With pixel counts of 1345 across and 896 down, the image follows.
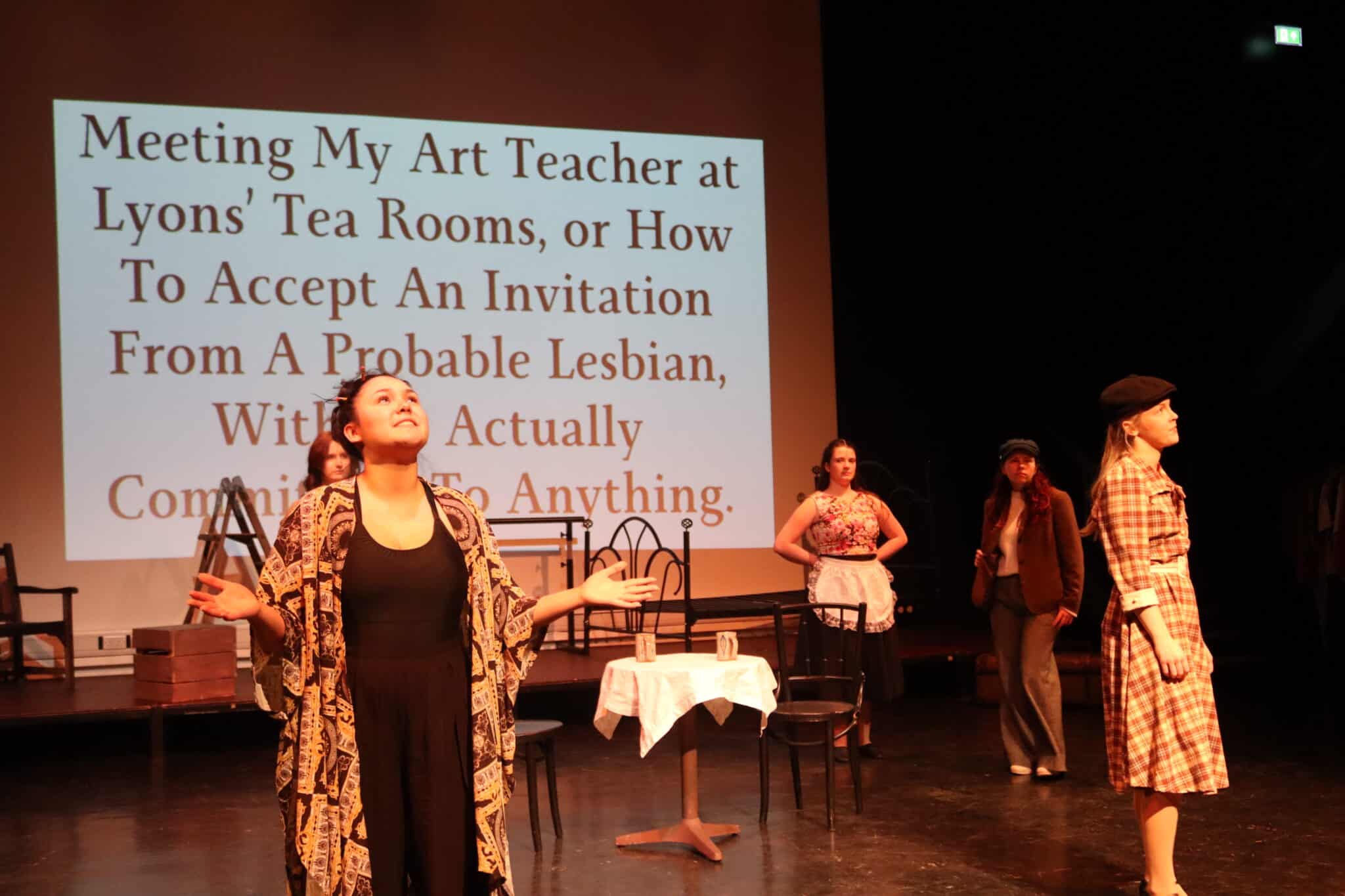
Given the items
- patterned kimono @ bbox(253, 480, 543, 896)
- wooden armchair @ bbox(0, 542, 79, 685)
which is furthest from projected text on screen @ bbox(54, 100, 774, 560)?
patterned kimono @ bbox(253, 480, 543, 896)

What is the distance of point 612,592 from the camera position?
2451mm

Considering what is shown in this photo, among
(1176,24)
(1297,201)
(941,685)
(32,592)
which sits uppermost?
(1176,24)

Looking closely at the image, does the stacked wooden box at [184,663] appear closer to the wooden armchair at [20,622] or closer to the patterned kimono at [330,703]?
the wooden armchair at [20,622]

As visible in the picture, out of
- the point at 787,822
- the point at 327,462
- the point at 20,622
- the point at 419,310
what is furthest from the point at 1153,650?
the point at 20,622

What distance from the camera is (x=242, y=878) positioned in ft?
13.4

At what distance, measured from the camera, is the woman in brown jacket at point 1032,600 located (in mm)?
5246

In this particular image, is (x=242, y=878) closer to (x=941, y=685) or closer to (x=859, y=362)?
(x=941, y=685)

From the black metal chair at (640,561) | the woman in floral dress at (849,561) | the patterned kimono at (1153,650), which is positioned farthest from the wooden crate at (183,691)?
the patterned kimono at (1153,650)

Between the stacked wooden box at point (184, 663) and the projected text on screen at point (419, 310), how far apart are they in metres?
1.42


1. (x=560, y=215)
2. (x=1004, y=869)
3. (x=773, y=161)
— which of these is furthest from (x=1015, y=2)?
(x=1004, y=869)

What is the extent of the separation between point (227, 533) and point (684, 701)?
4.06 metres

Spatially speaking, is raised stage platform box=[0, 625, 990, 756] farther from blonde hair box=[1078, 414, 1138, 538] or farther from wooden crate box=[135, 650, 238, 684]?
blonde hair box=[1078, 414, 1138, 538]

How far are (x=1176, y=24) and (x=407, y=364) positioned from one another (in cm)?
502

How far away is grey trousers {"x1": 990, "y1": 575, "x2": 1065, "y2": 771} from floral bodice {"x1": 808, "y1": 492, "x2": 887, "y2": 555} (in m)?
0.57
